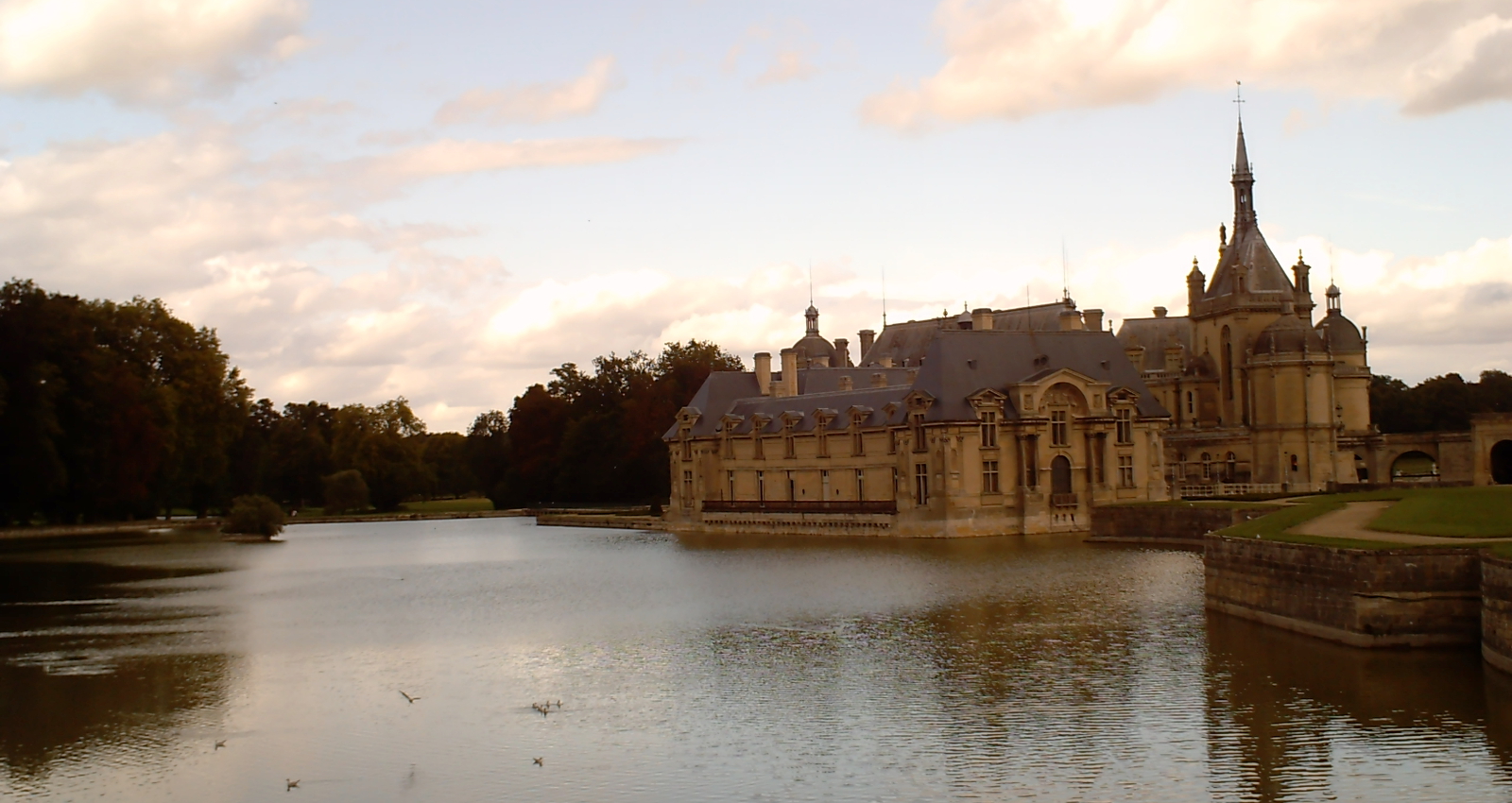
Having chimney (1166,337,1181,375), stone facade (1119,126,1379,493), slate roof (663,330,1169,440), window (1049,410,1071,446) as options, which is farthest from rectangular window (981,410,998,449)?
chimney (1166,337,1181,375)

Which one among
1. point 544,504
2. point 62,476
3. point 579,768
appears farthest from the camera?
point 544,504

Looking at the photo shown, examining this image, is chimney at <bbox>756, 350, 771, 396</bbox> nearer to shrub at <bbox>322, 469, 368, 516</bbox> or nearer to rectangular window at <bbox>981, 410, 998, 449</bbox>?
rectangular window at <bbox>981, 410, 998, 449</bbox>

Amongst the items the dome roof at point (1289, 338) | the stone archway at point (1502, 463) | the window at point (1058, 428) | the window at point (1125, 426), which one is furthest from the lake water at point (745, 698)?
the dome roof at point (1289, 338)

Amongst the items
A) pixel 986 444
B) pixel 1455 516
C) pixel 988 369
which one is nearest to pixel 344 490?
pixel 988 369

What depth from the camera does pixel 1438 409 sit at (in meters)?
100

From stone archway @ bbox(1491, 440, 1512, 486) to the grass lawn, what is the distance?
1408 inches

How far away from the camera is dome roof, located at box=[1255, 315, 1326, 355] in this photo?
7438cm

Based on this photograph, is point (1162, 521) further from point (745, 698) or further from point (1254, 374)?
point (745, 698)

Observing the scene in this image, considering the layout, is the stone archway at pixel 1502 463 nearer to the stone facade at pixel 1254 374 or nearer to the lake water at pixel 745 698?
the stone facade at pixel 1254 374

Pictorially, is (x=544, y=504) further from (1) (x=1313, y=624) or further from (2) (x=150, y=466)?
(1) (x=1313, y=624)

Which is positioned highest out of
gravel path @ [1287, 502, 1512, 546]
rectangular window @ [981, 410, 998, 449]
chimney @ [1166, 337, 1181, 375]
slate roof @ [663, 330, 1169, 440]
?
chimney @ [1166, 337, 1181, 375]

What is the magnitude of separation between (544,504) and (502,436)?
21.3 meters

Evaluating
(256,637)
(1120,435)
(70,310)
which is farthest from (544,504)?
(256,637)

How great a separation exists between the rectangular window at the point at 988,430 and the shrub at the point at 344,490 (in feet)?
210
